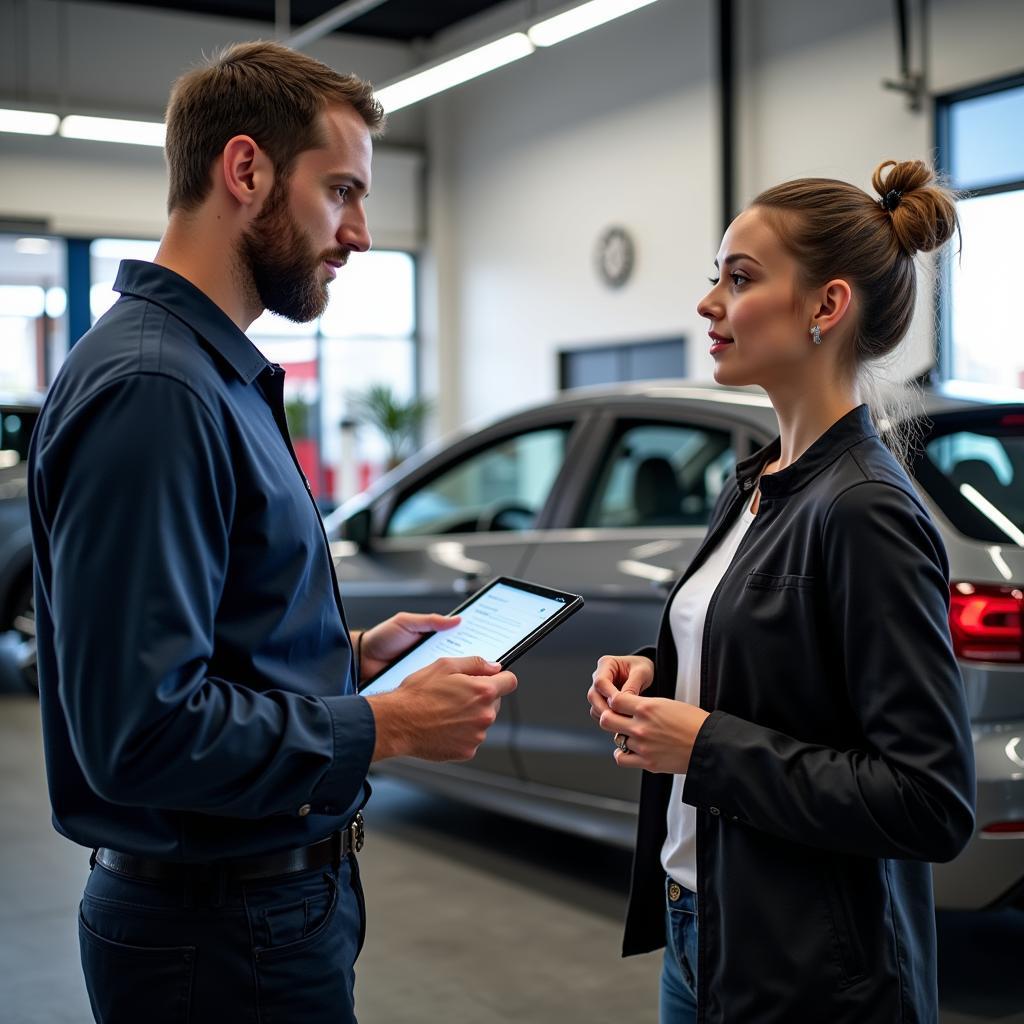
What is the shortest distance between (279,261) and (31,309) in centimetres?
1150

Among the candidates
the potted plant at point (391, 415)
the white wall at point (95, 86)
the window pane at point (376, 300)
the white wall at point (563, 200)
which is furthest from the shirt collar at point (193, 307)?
the window pane at point (376, 300)

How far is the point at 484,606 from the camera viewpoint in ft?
6.05

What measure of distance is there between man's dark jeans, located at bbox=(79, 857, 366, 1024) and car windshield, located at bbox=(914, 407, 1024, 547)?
1.96m

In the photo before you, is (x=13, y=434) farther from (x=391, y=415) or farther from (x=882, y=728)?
(x=391, y=415)

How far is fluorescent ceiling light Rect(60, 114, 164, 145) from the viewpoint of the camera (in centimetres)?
949

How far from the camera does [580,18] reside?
756cm

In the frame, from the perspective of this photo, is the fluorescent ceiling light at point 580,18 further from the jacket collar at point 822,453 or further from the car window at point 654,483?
the jacket collar at point 822,453

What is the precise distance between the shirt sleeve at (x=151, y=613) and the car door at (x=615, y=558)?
2.01 metres

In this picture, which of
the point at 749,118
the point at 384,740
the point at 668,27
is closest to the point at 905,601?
the point at 384,740

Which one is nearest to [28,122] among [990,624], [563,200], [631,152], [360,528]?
[563,200]

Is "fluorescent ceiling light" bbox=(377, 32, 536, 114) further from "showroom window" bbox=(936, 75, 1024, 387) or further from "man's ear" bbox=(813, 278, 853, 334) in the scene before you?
"man's ear" bbox=(813, 278, 853, 334)

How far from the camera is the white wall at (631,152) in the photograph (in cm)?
839

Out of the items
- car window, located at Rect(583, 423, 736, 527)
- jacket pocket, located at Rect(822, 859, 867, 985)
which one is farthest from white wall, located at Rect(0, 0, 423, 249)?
jacket pocket, located at Rect(822, 859, 867, 985)

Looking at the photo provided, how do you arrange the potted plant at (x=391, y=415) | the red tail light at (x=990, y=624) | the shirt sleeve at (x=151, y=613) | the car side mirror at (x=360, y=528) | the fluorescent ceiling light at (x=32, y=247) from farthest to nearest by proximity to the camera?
the potted plant at (x=391, y=415), the fluorescent ceiling light at (x=32, y=247), the car side mirror at (x=360, y=528), the red tail light at (x=990, y=624), the shirt sleeve at (x=151, y=613)
